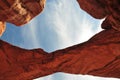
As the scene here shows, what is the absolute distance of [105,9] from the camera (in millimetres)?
18688

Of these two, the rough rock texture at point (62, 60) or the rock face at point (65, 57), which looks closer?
the rock face at point (65, 57)

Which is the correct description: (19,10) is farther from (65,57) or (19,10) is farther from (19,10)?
(65,57)

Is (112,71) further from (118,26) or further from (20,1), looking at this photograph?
(20,1)

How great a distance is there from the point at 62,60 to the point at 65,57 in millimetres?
301

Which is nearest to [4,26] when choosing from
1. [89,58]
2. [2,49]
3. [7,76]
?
[2,49]

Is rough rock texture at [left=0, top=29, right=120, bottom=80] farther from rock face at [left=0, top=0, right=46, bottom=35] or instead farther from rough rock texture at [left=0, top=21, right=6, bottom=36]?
rock face at [left=0, top=0, right=46, bottom=35]

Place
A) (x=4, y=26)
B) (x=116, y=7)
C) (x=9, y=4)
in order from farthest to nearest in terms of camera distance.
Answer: (x=4, y=26) → (x=9, y=4) → (x=116, y=7)

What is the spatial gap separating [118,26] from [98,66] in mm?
3801

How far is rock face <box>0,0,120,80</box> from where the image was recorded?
19.9 m

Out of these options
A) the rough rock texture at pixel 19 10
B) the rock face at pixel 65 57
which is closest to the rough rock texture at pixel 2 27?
the rough rock texture at pixel 19 10

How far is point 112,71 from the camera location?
20750mm

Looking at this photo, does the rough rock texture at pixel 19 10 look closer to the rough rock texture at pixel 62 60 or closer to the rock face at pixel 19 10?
the rock face at pixel 19 10

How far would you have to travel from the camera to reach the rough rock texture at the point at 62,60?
20.1 m

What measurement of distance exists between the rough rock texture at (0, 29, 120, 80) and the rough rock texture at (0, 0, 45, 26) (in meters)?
1.85
